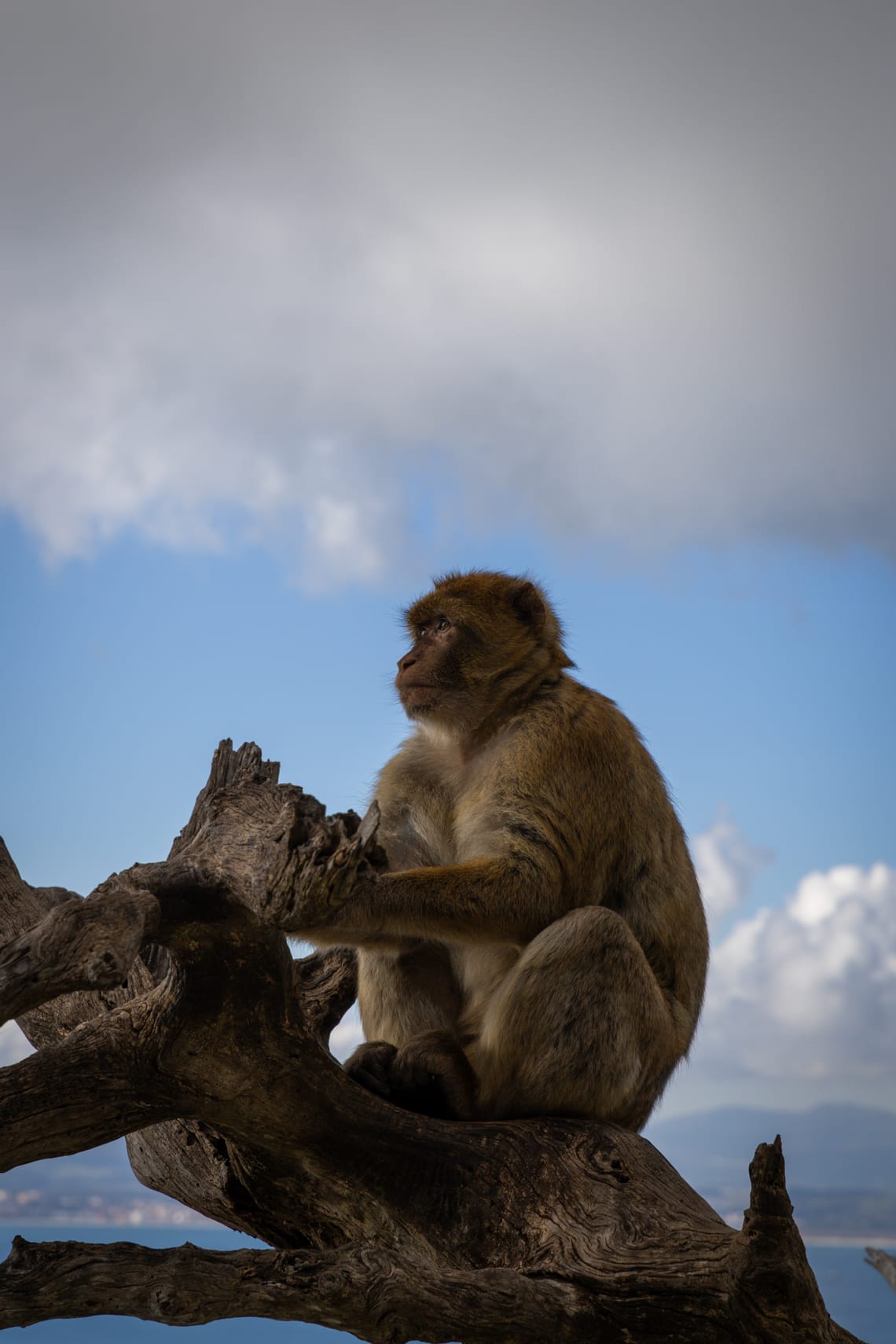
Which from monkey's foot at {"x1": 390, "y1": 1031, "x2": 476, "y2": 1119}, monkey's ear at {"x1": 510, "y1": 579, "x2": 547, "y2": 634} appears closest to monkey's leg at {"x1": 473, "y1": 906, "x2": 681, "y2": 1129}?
monkey's foot at {"x1": 390, "y1": 1031, "x2": 476, "y2": 1119}

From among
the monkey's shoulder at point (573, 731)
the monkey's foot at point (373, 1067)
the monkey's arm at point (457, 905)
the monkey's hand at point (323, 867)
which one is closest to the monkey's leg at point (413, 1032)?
the monkey's foot at point (373, 1067)

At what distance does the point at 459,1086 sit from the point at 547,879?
2.98 ft

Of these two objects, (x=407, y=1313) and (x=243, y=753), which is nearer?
(x=407, y=1313)

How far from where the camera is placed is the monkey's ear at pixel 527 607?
578 centimetres

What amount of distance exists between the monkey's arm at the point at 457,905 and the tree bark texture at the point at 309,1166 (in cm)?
39

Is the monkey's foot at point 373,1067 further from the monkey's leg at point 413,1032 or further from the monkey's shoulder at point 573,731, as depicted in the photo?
the monkey's shoulder at point 573,731

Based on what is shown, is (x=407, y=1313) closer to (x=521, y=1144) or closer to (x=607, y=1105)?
(x=521, y=1144)

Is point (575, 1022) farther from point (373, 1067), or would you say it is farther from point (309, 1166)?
point (309, 1166)

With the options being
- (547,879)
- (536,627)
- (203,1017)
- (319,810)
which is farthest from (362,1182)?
(536,627)

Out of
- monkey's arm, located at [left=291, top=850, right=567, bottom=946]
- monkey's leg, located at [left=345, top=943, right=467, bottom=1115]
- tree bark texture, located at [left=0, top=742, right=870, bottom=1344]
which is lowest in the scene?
tree bark texture, located at [left=0, top=742, right=870, bottom=1344]

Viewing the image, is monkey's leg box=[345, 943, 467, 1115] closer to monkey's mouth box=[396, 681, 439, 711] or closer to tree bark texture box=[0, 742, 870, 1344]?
tree bark texture box=[0, 742, 870, 1344]

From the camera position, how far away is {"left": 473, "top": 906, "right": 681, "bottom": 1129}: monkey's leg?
4.65m

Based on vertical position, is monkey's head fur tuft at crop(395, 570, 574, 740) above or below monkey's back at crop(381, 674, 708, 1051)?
above

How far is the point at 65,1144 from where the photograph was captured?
4.56 metres
